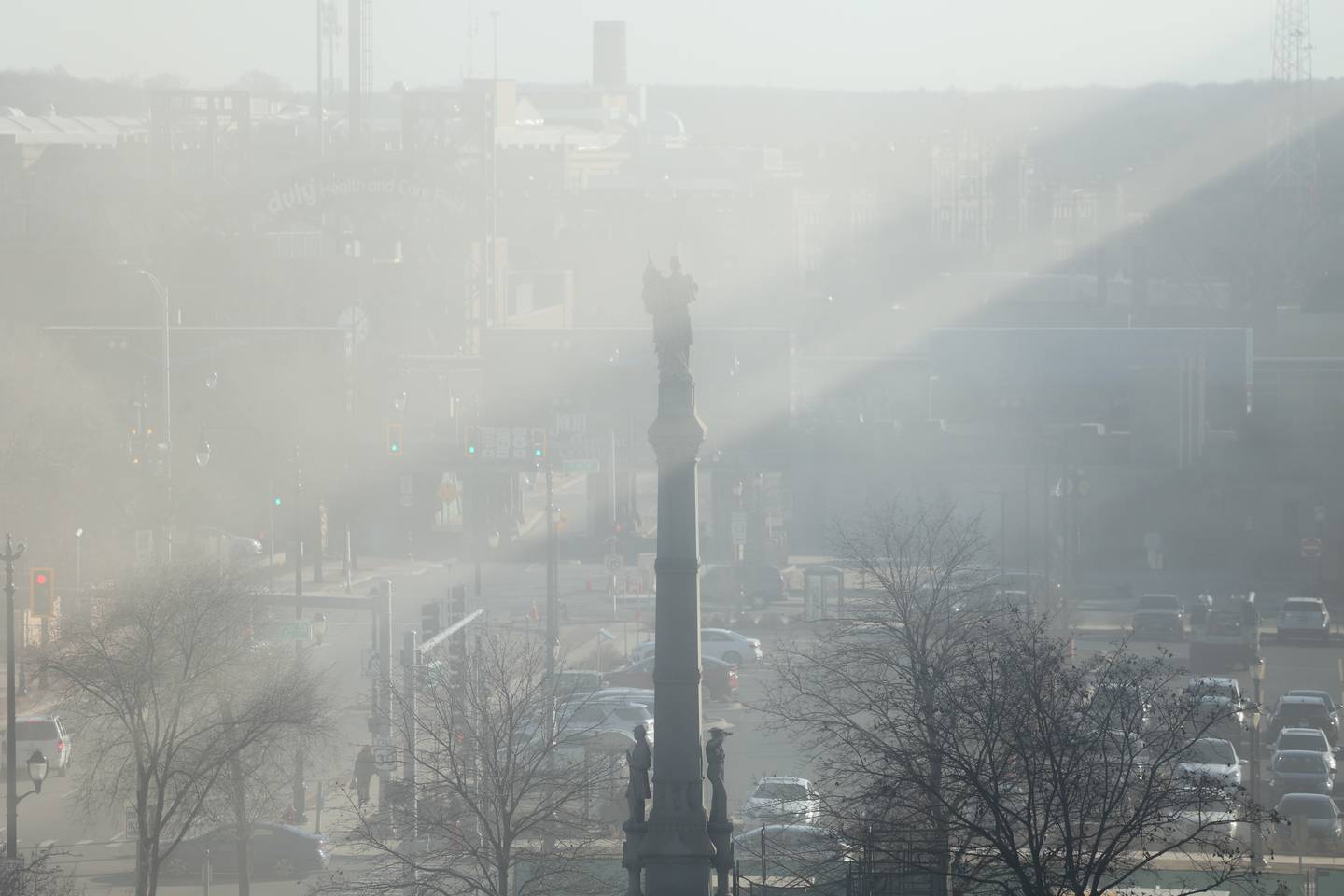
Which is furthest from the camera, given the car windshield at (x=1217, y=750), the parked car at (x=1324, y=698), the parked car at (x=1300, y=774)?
the parked car at (x=1324, y=698)

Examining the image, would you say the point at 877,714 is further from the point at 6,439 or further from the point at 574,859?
the point at 6,439

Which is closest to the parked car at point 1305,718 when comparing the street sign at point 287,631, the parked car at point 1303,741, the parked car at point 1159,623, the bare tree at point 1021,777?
the parked car at point 1303,741

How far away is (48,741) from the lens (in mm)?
30719

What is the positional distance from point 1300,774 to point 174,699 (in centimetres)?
1601

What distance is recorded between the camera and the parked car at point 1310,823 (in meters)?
25.1

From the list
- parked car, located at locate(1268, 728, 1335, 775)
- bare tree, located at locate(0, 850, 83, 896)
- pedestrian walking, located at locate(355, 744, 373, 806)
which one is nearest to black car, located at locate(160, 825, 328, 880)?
pedestrian walking, located at locate(355, 744, 373, 806)

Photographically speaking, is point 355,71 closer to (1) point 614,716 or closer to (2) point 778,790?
(1) point 614,716

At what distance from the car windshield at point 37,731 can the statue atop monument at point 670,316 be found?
675 inches

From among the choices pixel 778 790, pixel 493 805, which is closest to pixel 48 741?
pixel 493 805

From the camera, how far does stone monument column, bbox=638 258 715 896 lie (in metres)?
16.4

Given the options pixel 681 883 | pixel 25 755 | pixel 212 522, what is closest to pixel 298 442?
pixel 212 522

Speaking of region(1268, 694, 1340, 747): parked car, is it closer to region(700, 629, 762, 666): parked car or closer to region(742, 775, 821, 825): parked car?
region(742, 775, 821, 825): parked car

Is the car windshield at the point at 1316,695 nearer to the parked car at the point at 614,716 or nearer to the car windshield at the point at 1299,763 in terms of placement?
the car windshield at the point at 1299,763

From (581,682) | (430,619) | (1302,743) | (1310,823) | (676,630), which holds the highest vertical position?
(676,630)
